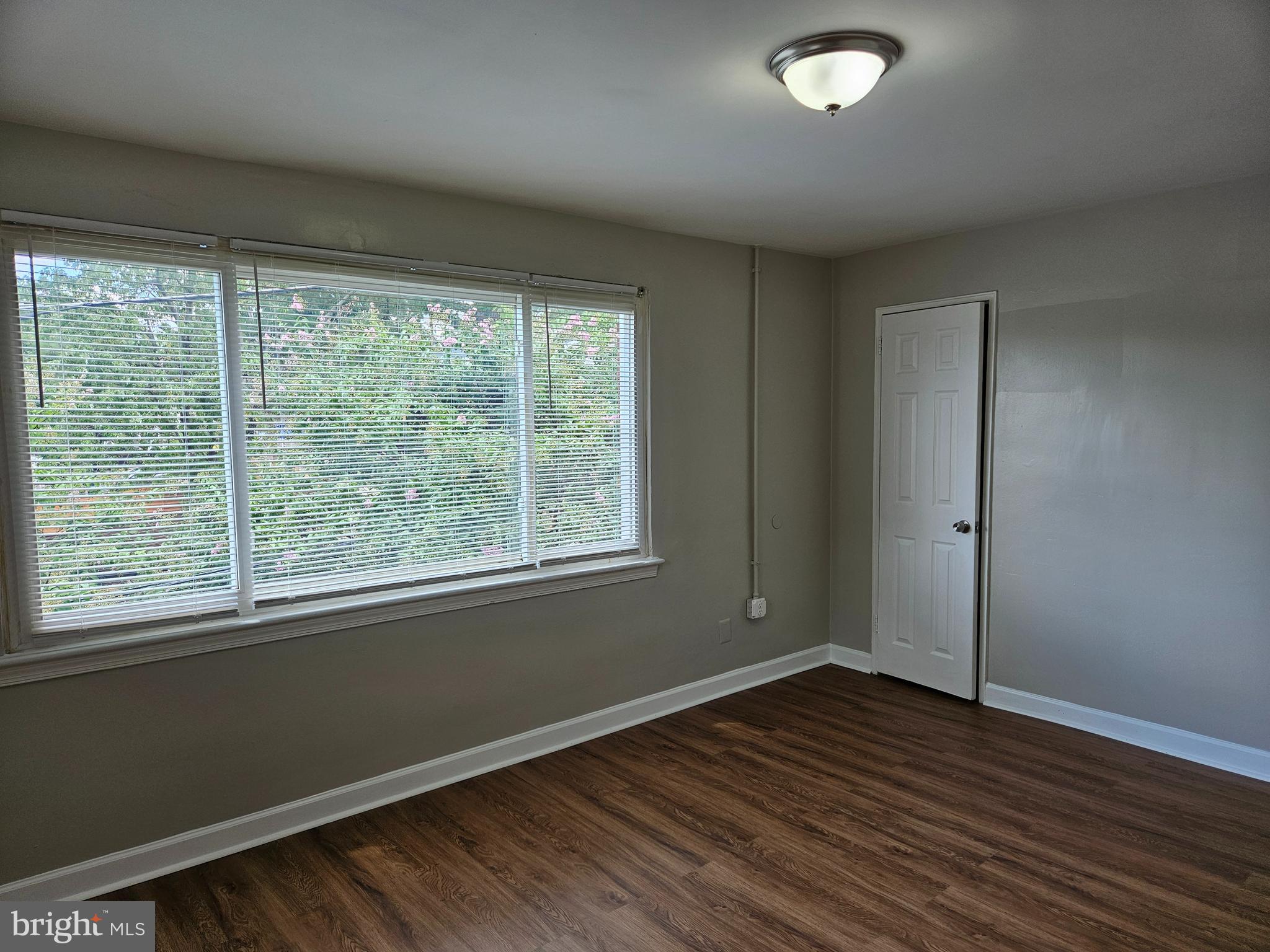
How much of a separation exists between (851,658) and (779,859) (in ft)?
7.89

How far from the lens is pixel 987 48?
2.07 metres

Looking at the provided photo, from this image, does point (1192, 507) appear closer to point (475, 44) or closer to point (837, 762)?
point (837, 762)

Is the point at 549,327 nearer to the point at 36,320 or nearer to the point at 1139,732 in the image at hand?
the point at 36,320

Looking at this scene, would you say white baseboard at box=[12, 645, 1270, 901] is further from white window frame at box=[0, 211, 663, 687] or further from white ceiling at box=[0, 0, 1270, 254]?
white ceiling at box=[0, 0, 1270, 254]

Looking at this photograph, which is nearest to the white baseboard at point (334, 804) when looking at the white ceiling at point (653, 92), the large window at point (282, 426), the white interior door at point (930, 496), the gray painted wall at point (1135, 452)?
the large window at point (282, 426)

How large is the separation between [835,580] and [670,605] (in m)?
1.44

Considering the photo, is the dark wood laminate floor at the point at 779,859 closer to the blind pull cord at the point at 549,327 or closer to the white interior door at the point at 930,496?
the white interior door at the point at 930,496

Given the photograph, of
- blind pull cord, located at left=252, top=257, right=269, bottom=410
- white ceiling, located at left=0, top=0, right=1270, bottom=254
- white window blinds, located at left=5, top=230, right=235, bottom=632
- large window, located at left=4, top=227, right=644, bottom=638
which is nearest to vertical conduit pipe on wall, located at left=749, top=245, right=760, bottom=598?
large window, located at left=4, top=227, right=644, bottom=638

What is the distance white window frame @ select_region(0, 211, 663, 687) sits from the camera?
8.09 ft

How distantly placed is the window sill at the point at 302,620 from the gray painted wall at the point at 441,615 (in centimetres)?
4

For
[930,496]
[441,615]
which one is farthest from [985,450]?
[441,615]

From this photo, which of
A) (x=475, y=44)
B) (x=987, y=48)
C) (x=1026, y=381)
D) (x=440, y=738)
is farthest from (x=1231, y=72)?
(x=440, y=738)

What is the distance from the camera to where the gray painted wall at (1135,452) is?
332 centimetres

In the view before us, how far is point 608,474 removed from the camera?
3.95 m
